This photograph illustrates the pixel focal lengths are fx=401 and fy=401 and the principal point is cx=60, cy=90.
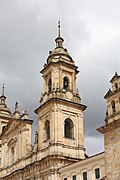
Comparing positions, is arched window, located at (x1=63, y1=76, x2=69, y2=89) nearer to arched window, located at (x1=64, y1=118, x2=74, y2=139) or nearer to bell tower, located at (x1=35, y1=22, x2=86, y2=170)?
bell tower, located at (x1=35, y1=22, x2=86, y2=170)

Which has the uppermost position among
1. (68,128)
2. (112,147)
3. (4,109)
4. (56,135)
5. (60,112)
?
(4,109)

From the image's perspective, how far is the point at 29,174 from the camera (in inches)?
1916

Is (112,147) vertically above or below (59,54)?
Result: below

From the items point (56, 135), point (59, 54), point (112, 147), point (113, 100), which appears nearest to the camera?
point (112, 147)

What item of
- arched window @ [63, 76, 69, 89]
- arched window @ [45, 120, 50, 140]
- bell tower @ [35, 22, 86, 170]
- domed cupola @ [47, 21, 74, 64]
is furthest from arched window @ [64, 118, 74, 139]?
domed cupola @ [47, 21, 74, 64]

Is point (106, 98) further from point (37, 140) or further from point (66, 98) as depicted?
point (37, 140)

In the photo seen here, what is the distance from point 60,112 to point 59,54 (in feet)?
28.1

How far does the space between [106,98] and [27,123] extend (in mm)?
18506

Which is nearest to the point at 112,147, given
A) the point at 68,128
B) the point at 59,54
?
the point at 68,128

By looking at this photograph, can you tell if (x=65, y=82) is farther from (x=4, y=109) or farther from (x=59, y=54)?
(x=4, y=109)

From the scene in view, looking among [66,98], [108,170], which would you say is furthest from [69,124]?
[108,170]

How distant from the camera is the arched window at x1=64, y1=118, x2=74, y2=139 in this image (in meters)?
48.6

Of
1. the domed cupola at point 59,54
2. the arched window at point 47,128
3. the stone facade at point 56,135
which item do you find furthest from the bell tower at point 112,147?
the domed cupola at point 59,54

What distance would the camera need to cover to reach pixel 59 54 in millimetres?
52250
